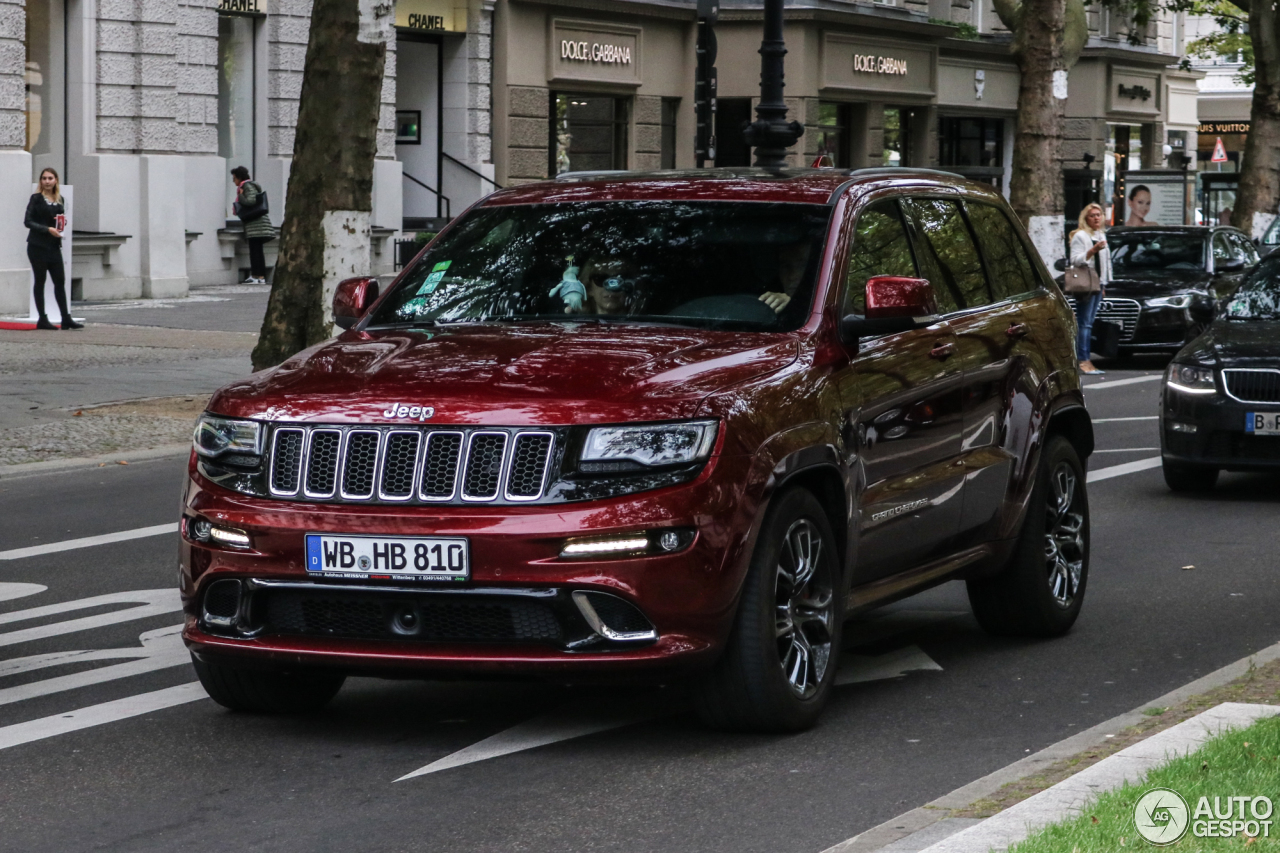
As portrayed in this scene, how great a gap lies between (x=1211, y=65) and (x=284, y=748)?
75.0 m

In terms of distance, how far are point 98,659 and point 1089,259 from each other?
16.1 metres

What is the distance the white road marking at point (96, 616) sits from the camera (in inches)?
322

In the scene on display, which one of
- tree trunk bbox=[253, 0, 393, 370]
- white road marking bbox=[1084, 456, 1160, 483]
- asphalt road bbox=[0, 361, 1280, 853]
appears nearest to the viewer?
asphalt road bbox=[0, 361, 1280, 853]

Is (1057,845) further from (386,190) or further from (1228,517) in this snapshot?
(386,190)

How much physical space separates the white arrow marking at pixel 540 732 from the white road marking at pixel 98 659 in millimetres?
1634

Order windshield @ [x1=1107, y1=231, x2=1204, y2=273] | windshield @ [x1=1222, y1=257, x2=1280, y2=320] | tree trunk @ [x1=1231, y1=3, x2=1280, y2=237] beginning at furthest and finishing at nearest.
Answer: tree trunk @ [x1=1231, y1=3, x2=1280, y2=237] → windshield @ [x1=1107, y1=231, x2=1204, y2=273] → windshield @ [x1=1222, y1=257, x2=1280, y2=320]

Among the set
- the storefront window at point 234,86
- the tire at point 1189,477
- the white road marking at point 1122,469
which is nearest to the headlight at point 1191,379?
the tire at point 1189,477

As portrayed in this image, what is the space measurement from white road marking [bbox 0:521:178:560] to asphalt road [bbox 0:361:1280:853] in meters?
0.76

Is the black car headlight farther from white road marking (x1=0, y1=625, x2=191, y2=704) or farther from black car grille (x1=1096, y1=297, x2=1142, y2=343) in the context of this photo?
black car grille (x1=1096, y1=297, x2=1142, y2=343)

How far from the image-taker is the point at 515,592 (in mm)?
5773

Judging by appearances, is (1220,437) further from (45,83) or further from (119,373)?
(45,83)

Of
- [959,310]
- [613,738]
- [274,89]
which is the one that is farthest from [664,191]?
[274,89]

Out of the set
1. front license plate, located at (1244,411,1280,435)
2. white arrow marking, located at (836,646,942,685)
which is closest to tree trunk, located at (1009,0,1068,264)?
front license plate, located at (1244,411,1280,435)

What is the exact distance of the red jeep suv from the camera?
19.1ft
